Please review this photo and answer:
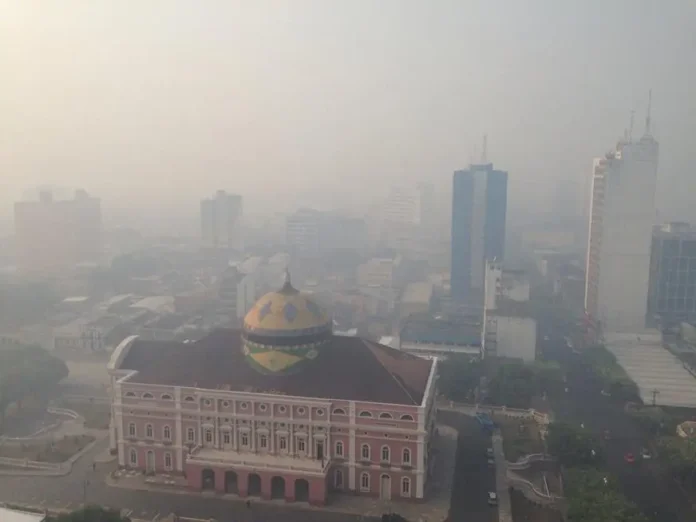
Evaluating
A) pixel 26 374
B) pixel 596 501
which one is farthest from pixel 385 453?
pixel 26 374

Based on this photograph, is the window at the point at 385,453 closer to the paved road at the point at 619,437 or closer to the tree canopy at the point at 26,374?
the paved road at the point at 619,437

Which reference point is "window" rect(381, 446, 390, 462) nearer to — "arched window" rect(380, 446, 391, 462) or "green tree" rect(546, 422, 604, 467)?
"arched window" rect(380, 446, 391, 462)

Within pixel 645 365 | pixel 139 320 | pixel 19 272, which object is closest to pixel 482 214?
pixel 645 365

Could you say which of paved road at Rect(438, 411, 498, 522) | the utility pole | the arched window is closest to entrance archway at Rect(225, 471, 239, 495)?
the arched window

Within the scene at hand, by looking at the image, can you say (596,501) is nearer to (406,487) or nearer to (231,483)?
(406,487)

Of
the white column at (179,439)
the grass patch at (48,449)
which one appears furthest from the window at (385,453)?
the grass patch at (48,449)

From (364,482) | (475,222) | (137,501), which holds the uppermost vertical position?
(475,222)
